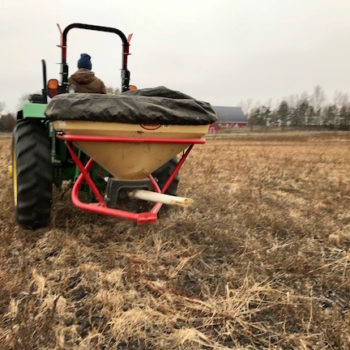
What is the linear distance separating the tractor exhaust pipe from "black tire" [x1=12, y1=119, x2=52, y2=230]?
788 millimetres

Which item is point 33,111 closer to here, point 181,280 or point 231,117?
point 181,280

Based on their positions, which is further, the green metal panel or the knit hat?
the knit hat

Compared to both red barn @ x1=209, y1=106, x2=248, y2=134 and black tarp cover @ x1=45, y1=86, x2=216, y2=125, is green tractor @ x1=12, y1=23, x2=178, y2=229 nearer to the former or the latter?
black tarp cover @ x1=45, y1=86, x2=216, y2=125

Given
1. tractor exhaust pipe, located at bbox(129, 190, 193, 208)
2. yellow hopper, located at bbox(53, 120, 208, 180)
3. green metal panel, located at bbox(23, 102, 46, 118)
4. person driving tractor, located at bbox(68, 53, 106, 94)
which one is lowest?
tractor exhaust pipe, located at bbox(129, 190, 193, 208)

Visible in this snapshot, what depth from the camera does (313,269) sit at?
2711mm

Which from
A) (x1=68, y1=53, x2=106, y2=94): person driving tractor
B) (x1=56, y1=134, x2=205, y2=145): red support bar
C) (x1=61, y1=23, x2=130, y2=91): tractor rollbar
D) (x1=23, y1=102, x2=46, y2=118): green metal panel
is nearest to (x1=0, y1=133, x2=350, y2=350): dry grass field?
(x1=56, y1=134, x2=205, y2=145): red support bar

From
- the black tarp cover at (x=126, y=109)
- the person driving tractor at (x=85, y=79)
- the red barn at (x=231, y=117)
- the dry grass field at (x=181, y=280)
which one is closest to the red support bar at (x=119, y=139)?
the black tarp cover at (x=126, y=109)

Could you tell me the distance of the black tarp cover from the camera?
241cm

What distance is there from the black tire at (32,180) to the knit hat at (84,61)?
40.3 inches

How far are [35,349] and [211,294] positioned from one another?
1.07 m

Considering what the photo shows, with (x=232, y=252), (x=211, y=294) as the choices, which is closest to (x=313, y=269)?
(x=232, y=252)

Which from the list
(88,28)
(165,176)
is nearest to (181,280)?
(165,176)

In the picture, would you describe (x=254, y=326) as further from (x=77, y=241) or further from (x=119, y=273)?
(x=77, y=241)

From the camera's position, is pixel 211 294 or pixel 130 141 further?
pixel 130 141
